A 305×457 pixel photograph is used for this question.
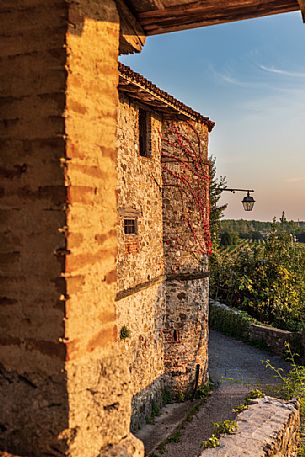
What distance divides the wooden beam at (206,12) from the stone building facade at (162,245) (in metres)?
5.48

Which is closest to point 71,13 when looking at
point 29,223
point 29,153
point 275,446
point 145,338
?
point 29,153

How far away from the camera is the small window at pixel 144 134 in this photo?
949 centimetres

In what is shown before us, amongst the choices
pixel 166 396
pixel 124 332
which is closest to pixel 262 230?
pixel 166 396

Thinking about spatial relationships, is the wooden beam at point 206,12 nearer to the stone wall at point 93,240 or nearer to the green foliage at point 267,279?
the stone wall at point 93,240

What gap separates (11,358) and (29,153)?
1082 millimetres

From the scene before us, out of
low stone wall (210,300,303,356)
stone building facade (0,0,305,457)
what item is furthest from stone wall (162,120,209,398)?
stone building facade (0,0,305,457)

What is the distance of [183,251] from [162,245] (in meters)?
0.59

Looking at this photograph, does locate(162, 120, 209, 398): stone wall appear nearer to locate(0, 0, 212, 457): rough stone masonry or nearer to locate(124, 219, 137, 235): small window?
locate(124, 219, 137, 235): small window

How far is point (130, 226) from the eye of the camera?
8867 mm

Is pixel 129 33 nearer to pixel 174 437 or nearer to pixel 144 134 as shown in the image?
pixel 144 134

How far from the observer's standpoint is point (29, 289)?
2.24 meters

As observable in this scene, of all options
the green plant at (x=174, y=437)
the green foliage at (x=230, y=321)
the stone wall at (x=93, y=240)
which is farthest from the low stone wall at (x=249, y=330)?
the stone wall at (x=93, y=240)

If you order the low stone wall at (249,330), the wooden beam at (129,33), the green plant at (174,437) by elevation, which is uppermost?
the wooden beam at (129,33)

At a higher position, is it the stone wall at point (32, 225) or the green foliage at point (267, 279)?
the stone wall at point (32, 225)
